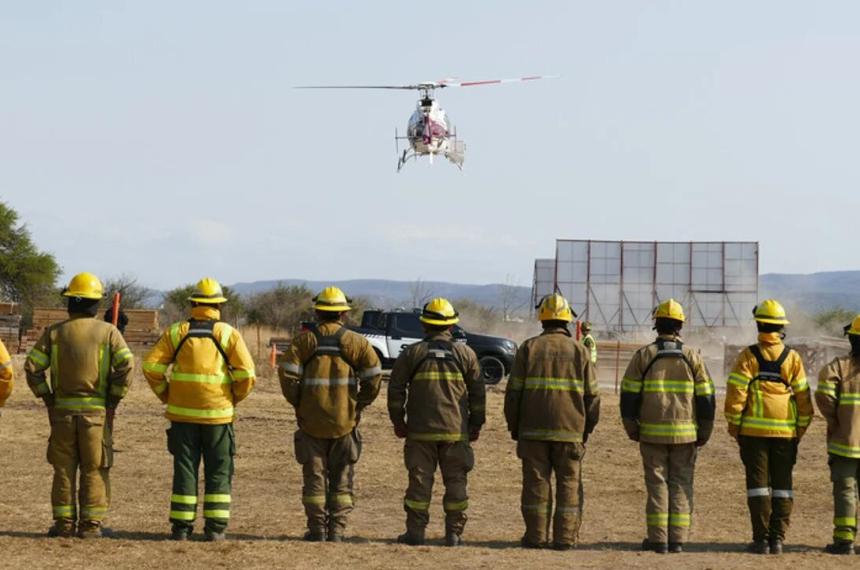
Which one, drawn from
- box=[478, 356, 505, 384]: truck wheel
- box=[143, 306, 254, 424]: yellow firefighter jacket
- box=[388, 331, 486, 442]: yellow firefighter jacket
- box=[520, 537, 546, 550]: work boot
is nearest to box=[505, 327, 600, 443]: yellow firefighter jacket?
box=[388, 331, 486, 442]: yellow firefighter jacket

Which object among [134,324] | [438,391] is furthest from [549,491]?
[134,324]

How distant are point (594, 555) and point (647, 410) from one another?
1144 millimetres

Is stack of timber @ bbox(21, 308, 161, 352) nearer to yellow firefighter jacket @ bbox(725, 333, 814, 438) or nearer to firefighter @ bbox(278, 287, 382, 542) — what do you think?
firefighter @ bbox(278, 287, 382, 542)

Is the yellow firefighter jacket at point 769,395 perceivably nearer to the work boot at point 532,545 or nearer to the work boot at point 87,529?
the work boot at point 532,545

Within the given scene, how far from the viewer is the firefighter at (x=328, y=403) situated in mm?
9906

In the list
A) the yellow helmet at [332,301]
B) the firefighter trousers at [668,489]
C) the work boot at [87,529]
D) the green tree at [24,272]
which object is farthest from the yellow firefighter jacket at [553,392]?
the green tree at [24,272]

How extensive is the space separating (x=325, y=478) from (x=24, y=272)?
48.5 m

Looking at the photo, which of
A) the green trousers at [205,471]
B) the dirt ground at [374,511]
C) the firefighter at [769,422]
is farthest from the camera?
the firefighter at [769,422]

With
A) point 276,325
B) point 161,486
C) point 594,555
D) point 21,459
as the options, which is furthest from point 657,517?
point 276,325

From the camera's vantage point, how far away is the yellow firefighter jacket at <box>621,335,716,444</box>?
387 inches

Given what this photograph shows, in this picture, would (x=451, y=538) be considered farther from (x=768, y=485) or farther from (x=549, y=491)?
(x=768, y=485)

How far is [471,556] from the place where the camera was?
31.2 feet

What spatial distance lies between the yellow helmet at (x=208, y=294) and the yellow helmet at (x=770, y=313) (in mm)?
4024

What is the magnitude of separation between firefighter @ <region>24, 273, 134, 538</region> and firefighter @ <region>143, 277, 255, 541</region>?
0.32 meters
